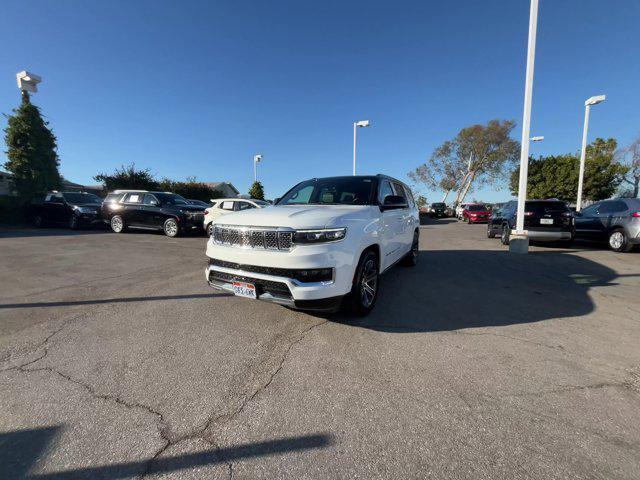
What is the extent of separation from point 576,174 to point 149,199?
39249mm

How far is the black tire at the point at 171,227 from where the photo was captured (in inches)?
465

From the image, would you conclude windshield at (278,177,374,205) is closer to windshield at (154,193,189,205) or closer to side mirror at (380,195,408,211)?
side mirror at (380,195,408,211)

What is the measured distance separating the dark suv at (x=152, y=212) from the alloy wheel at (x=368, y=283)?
10076mm

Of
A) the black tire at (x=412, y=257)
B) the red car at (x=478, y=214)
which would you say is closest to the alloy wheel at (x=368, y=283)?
the black tire at (x=412, y=257)

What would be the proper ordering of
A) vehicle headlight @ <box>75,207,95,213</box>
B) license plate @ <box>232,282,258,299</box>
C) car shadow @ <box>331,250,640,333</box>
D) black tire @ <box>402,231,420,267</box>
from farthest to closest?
vehicle headlight @ <box>75,207,95,213</box> < black tire @ <box>402,231,420,267</box> < car shadow @ <box>331,250,640,333</box> < license plate @ <box>232,282,258,299</box>

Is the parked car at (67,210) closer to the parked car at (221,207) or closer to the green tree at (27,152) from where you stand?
the green tree at (27,152)

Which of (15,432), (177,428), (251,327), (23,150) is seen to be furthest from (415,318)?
(23,150)

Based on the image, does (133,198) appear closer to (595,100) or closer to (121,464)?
(121,464)

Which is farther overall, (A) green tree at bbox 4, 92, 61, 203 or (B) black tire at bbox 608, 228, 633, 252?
(A) green tree at bbox 4, 92, 61, 203

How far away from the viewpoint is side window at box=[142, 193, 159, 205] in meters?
12.2

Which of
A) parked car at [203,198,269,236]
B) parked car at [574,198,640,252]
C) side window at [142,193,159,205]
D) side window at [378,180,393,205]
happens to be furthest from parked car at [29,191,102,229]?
parked car at [574,198,640,252]

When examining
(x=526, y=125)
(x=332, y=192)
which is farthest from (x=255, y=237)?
(x=526, y=125)

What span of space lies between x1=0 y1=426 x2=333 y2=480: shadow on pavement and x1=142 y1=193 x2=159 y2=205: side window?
11.6 m

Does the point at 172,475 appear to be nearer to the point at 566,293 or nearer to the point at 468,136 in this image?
the point at 566,293
